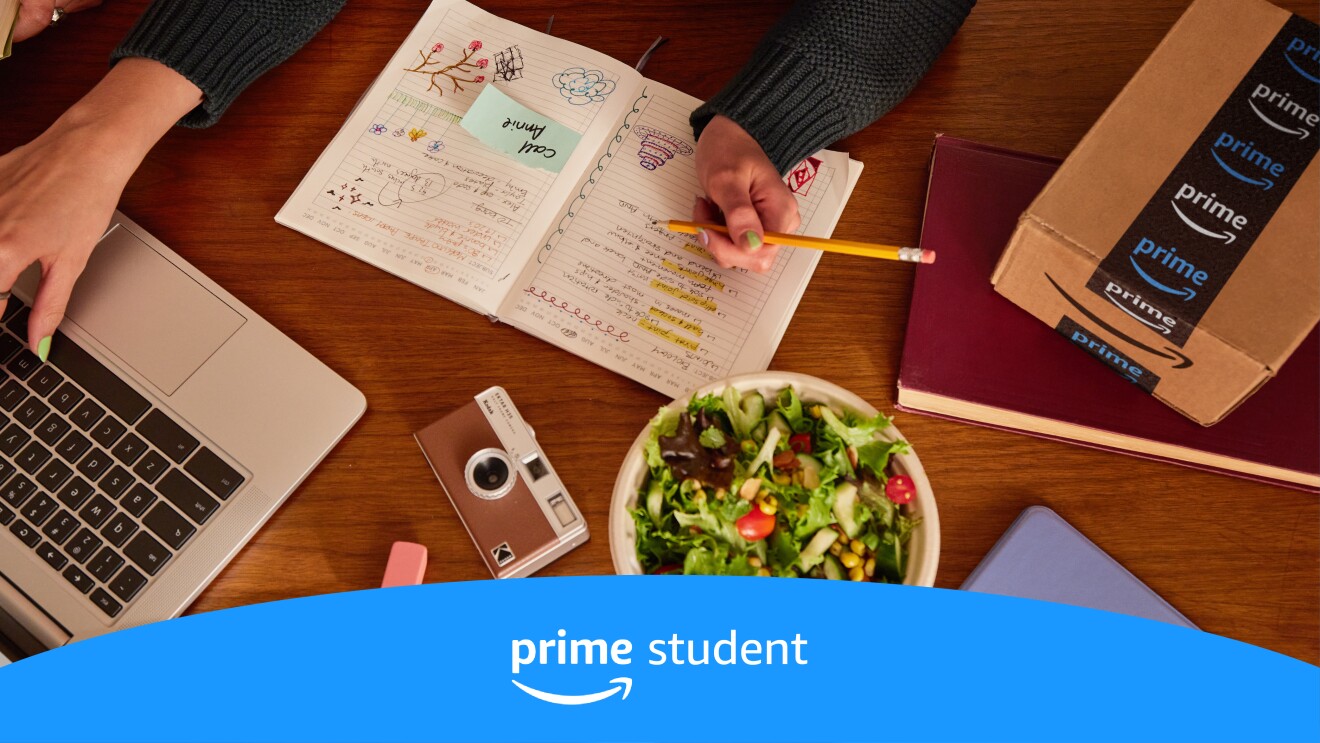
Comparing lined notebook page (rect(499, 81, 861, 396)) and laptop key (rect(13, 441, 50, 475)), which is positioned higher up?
lined notebook page (rect(499, 81, 861, 396))

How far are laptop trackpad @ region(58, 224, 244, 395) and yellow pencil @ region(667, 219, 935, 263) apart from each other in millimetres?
452

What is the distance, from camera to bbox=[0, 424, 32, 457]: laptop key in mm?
752

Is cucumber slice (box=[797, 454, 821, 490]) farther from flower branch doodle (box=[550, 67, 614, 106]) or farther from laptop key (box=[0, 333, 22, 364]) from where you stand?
laptop key (box=[0, 333, 22, 364])

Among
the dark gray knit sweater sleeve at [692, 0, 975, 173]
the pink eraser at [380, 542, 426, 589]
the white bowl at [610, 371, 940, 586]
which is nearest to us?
the white bowl at [610, 371, 940, 586]

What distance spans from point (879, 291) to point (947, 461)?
176 millimetres

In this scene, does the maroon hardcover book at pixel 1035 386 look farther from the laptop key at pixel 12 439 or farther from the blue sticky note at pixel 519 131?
the laptop key at pixel 12 439

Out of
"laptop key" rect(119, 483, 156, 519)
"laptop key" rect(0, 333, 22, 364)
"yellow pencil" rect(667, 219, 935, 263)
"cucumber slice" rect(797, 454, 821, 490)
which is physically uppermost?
"yellow pencil" rect(667, 219, 935, 263)

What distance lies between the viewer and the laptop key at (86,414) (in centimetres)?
76

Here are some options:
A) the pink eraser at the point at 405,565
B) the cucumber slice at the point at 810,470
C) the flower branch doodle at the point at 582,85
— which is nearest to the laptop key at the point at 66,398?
the pink eraser at the point at 405,565

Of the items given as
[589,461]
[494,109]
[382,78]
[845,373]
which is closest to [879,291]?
[845,373]

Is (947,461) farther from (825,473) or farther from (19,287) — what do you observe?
(19,287)

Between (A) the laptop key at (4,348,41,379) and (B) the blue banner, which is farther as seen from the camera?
(A) the laptop key at (4,348,41,379)

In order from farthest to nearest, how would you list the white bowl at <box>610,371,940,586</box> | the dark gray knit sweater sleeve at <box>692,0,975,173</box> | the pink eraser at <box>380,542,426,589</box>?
the dark gray knit sweater sleeve at <box>692,0,975,173</box> < the pink eraser at <box>380,542,426,589</box> < the white bowl at <box>610,371,940,586</box>

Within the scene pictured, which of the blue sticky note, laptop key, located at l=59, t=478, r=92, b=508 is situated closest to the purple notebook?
the blue sticky note
